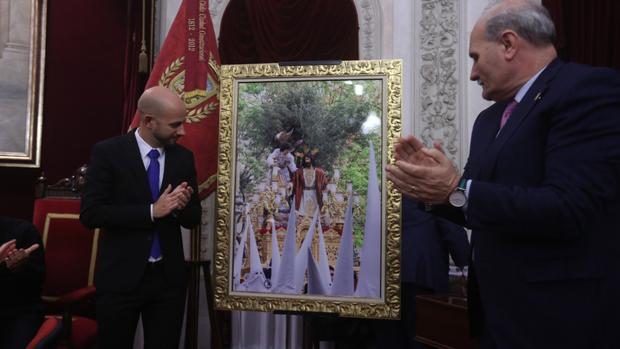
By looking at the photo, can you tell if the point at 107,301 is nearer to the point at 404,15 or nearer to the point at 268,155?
the point at 268,155

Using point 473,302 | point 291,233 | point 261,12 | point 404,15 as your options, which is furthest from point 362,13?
point 473,302

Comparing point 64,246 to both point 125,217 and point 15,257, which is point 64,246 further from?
point 125,217

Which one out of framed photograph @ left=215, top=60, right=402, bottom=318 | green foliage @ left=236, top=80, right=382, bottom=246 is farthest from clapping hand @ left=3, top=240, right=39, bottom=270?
green foliage @ left=236, top=80, right=382, bottom=246

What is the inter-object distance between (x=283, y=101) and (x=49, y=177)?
242cm

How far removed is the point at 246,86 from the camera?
301 centimetres

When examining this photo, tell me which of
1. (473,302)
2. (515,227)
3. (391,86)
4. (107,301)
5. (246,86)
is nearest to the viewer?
(515,227)

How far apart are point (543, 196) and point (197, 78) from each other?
2485 mm

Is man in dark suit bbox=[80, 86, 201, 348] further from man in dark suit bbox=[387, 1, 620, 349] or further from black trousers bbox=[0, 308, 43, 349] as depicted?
man in dark suit bbox=[387, 1, 620, 349]

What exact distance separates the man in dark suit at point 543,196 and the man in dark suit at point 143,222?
1.37 metres

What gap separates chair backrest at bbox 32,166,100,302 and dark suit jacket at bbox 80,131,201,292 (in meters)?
1.04

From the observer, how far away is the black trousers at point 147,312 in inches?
96.8

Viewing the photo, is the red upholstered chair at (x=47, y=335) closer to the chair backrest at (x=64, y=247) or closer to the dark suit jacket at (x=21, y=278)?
the dark suit jacket at (x=21, y=278)

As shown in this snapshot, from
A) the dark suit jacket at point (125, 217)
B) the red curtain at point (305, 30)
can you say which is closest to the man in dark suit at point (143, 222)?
the dark suit jacket at point (125, 217)

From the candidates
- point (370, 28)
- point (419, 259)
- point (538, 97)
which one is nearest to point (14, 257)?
point (419, 259)
